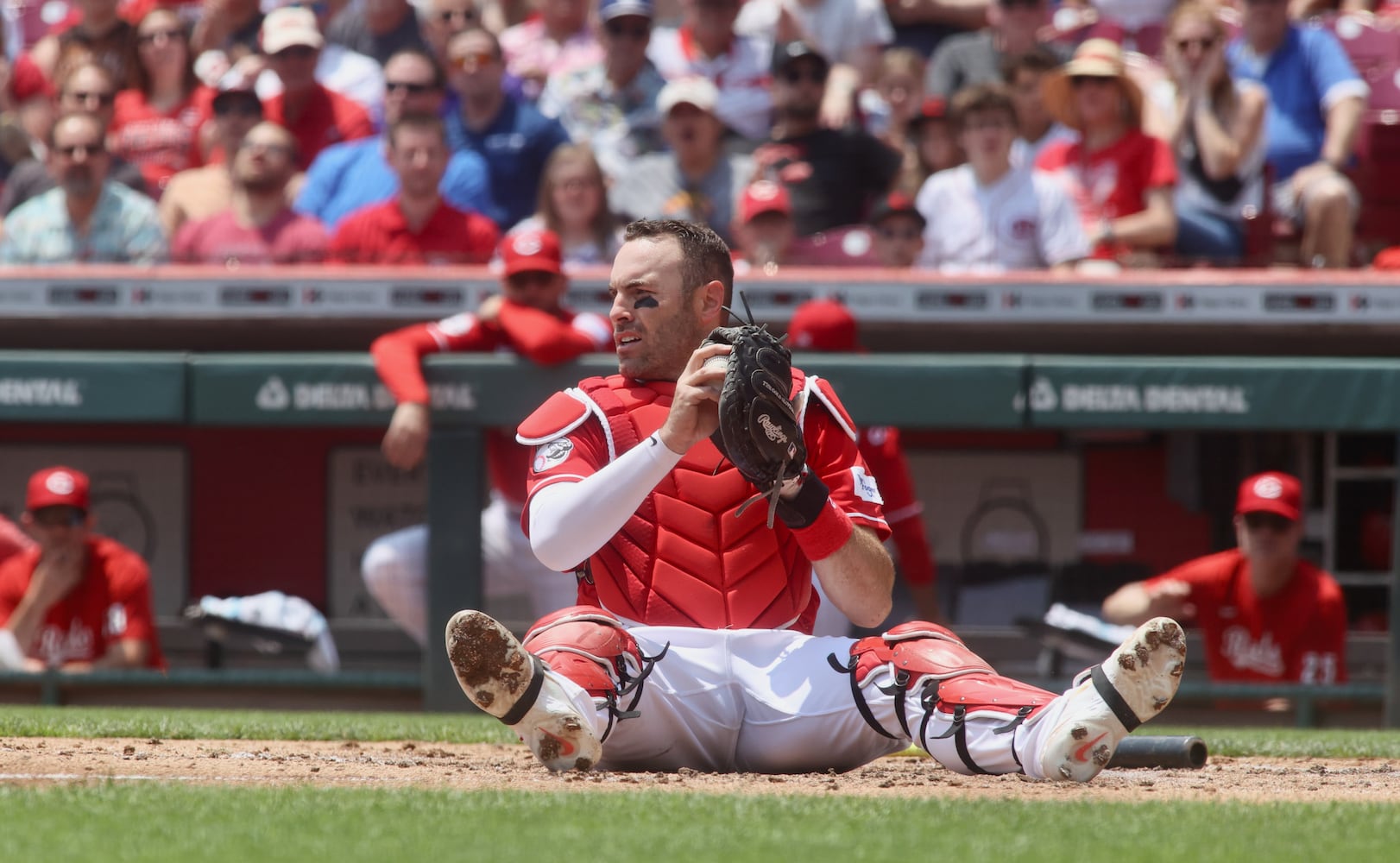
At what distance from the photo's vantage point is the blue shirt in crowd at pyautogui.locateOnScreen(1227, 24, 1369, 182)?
23.7 feet

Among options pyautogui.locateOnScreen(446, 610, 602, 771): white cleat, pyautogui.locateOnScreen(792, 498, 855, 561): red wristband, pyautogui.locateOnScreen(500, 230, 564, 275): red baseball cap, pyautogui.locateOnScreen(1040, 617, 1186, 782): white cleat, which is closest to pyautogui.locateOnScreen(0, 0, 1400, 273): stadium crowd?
pyautogui.locateOnScreen(500, 230, 564, 275): red baseball cap

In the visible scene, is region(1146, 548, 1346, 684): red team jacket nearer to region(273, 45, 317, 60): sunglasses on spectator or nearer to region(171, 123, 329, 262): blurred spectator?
region(171, 123, 329, 262): blurred spectator

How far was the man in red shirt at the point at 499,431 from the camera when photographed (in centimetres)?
601

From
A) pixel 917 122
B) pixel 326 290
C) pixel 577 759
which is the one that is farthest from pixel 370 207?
pixel 577 759

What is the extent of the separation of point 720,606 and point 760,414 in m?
0.55

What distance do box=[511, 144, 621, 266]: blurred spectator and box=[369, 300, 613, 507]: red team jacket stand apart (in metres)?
0.58

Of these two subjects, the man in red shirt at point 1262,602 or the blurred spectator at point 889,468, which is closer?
the man in red shirt at point 1262,602

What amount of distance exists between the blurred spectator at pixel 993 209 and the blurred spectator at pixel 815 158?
362mm

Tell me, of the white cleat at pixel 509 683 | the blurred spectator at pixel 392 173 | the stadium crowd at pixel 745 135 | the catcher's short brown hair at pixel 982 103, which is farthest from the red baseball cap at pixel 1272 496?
the white cleat at pixel 509 683

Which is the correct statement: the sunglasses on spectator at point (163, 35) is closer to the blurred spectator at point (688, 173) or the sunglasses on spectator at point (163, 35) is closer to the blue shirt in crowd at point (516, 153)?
the blue shirt in crowd at point (516, 153)

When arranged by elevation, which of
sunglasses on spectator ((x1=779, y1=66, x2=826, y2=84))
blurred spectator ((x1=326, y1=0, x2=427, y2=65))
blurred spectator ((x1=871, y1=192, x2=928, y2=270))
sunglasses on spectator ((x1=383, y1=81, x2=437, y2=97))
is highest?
blurred spectator ((x1=326, y1=0, x2=427, y2=65))

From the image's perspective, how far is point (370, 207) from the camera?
7.11m

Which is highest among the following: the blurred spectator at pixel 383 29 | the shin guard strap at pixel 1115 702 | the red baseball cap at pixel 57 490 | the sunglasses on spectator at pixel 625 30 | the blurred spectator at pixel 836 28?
the blurred spectator at pixel 383 29

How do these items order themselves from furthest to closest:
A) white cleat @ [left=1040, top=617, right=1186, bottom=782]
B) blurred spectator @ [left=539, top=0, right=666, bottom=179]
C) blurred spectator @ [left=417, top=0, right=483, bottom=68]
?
1. blurred spectator @ [left=417, top=0, right=483, bottom=68]
2. blurred spectator @ [left=539, top=0, right=666, bottom=179]
3. white cleat @ [left=1040, top=617, right=1186, bottom=782]
